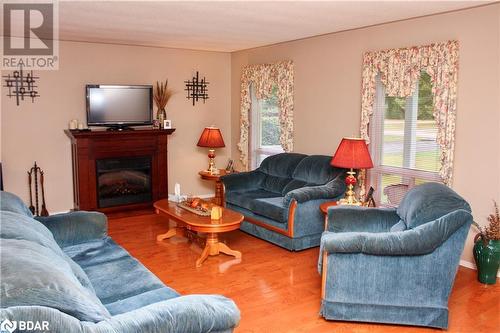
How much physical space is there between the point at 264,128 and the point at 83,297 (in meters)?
5.62

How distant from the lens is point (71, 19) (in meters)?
4.67

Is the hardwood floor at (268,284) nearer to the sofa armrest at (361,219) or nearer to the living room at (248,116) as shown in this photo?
the living room at (248,116)

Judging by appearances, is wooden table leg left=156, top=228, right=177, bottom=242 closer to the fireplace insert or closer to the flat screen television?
the fireplace insert

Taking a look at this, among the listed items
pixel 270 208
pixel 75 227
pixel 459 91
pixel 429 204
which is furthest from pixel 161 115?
pixel 429 204

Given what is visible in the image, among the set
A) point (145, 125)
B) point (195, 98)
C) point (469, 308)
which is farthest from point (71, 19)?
point (469, 308)

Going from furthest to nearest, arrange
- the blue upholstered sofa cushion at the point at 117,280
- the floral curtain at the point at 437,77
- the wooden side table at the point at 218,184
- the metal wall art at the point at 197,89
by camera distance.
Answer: the metal wall art at the point at 197,89, the wooden side table at the point at 218,184, the floral curtain at the point at 437,77, the blue upholstered sofa cushion at the point at 117,280

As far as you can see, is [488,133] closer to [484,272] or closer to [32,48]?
[484,272]

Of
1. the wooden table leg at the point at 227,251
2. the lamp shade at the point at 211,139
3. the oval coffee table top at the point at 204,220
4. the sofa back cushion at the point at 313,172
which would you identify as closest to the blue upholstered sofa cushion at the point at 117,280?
the oval coffee table top at the point at 204,220

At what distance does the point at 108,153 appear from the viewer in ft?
21.2

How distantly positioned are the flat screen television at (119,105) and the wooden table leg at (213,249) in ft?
9.39

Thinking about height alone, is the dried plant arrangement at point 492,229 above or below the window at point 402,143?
below

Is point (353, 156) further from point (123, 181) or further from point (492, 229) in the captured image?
point (123, 181)

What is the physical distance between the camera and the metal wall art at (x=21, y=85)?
19.5 feet

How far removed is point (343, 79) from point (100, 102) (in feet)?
11.3
